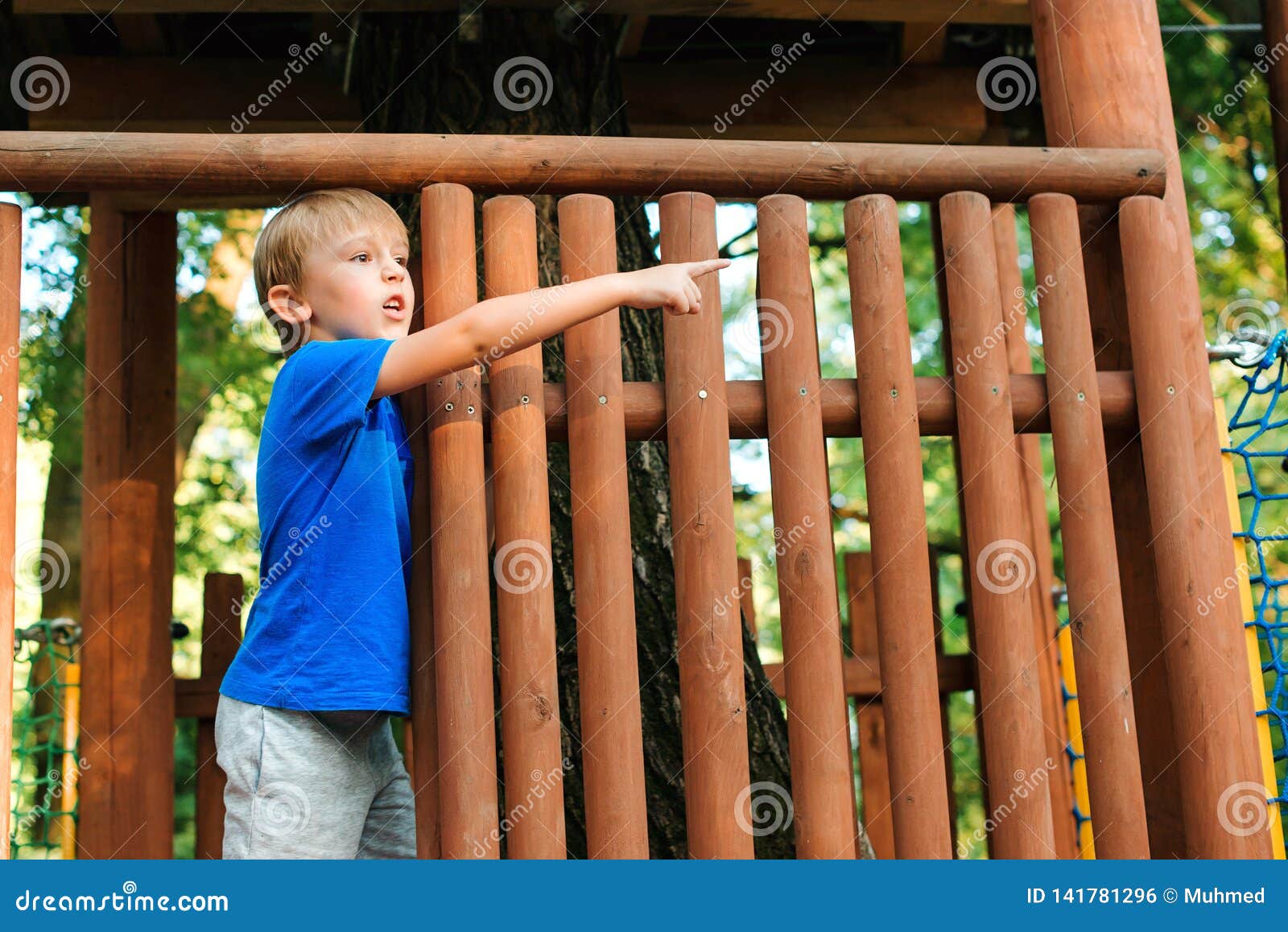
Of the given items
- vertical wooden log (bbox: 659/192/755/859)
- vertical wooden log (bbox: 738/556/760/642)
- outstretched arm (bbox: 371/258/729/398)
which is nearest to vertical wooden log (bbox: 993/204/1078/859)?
vertical wooden log (bbox: 738/556/760/642)

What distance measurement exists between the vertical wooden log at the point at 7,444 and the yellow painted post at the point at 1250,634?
8.14 ft

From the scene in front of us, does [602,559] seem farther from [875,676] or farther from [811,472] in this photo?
[875,676]

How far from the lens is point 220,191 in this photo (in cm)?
256

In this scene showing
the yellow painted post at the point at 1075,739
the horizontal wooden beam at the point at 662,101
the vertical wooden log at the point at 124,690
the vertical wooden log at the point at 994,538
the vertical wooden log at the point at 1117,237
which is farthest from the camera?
the horizontal wooden beam at the point at 662,101

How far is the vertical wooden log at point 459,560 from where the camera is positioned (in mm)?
2348

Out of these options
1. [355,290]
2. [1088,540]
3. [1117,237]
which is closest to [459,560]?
[355,290]

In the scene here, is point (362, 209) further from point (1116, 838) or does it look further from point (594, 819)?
point (1116, 838)

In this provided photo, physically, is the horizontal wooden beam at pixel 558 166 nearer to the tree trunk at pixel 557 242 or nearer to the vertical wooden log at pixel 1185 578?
the vertical wooden log at pixel 1185 578

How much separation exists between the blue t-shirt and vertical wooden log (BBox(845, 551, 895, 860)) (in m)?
2.25

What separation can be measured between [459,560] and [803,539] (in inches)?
25.1

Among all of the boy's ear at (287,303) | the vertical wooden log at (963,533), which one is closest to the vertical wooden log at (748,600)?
the vertical wooden log at (963,533)

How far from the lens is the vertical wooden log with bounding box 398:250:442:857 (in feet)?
7.95

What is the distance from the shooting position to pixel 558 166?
2.57 m

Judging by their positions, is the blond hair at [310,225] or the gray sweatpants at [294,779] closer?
the gray sweatpants at [294,779]
